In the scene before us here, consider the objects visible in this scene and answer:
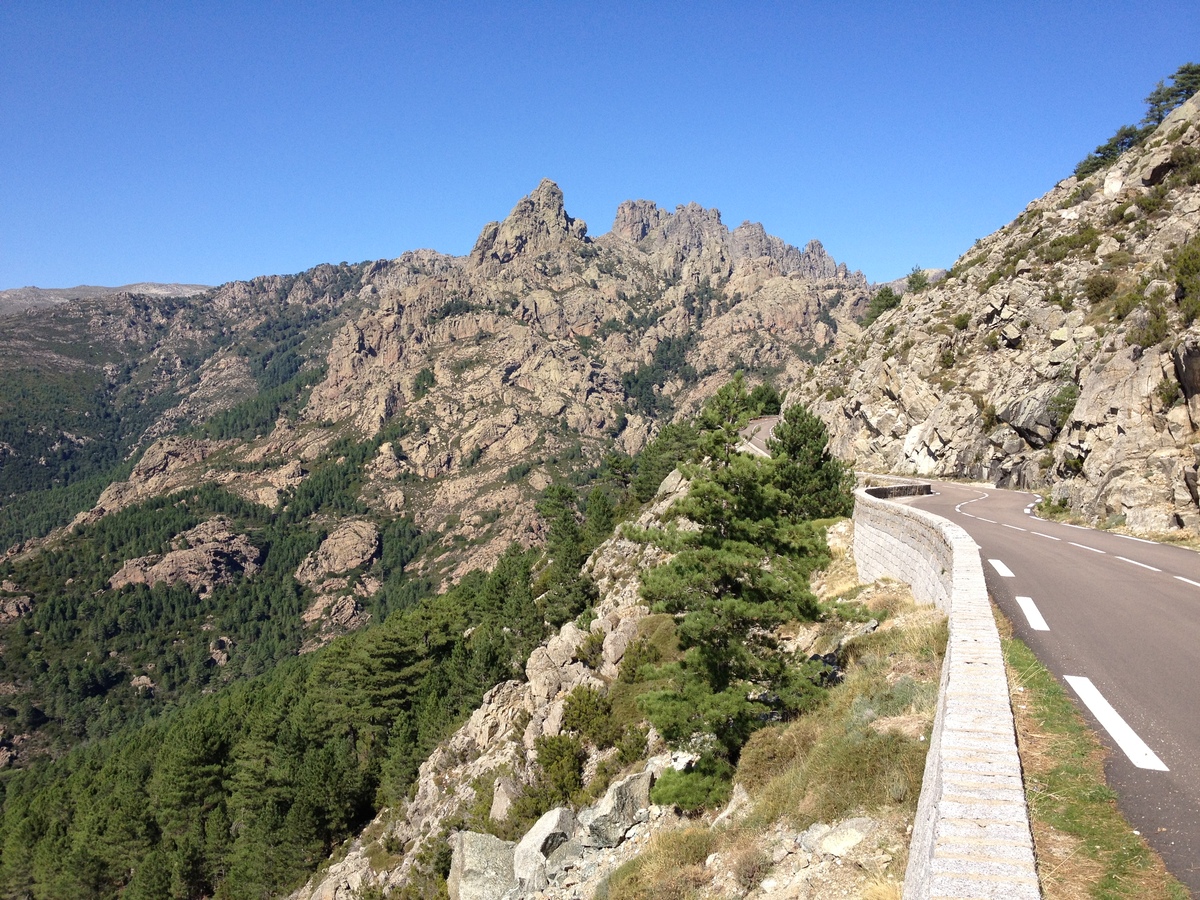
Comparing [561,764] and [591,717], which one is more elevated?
[591,717]

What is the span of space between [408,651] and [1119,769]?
58.6m

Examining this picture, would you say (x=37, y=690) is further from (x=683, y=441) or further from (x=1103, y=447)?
(x=1103, y=447)

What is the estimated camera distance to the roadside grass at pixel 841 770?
922cm

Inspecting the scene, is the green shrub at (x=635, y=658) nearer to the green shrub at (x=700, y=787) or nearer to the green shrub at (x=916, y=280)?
the green shrub at (x=700, y=787)

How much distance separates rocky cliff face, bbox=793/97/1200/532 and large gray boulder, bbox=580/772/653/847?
20689 mm

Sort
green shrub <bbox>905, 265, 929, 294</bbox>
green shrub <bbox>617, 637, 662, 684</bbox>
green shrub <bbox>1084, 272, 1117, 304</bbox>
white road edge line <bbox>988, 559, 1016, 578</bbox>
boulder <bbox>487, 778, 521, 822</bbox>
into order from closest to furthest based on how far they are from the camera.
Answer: white road edge line <bbox>988, 559, 1016, 578</bbox>, boulder <bbox>487, 778, 521, 822</bbox>, green shrub <bbox>617, 637, 662, 684</bbox>, green shrub <bbox>1084, 272, 1117, 304</bbox>, green shrub <bbox>905, 265, 929, 294</bbox>

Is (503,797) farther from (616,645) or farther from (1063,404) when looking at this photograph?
(1063,404)

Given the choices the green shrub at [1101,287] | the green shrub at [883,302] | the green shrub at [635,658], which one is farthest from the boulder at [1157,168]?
the green shrub at [635,658]

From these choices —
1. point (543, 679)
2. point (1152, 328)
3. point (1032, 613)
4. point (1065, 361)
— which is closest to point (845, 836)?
point (1032, 613)

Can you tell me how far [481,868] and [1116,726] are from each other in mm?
21859

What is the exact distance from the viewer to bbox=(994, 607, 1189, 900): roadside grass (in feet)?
18.0

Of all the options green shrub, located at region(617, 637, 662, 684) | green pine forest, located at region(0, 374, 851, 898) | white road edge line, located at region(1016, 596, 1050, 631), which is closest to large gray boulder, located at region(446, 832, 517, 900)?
green pine forest, located at region(0, 374, 851, 898)

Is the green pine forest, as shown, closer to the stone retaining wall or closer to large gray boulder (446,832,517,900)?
large gray boulder (446,832,517,900)

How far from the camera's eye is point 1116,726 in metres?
8.14
